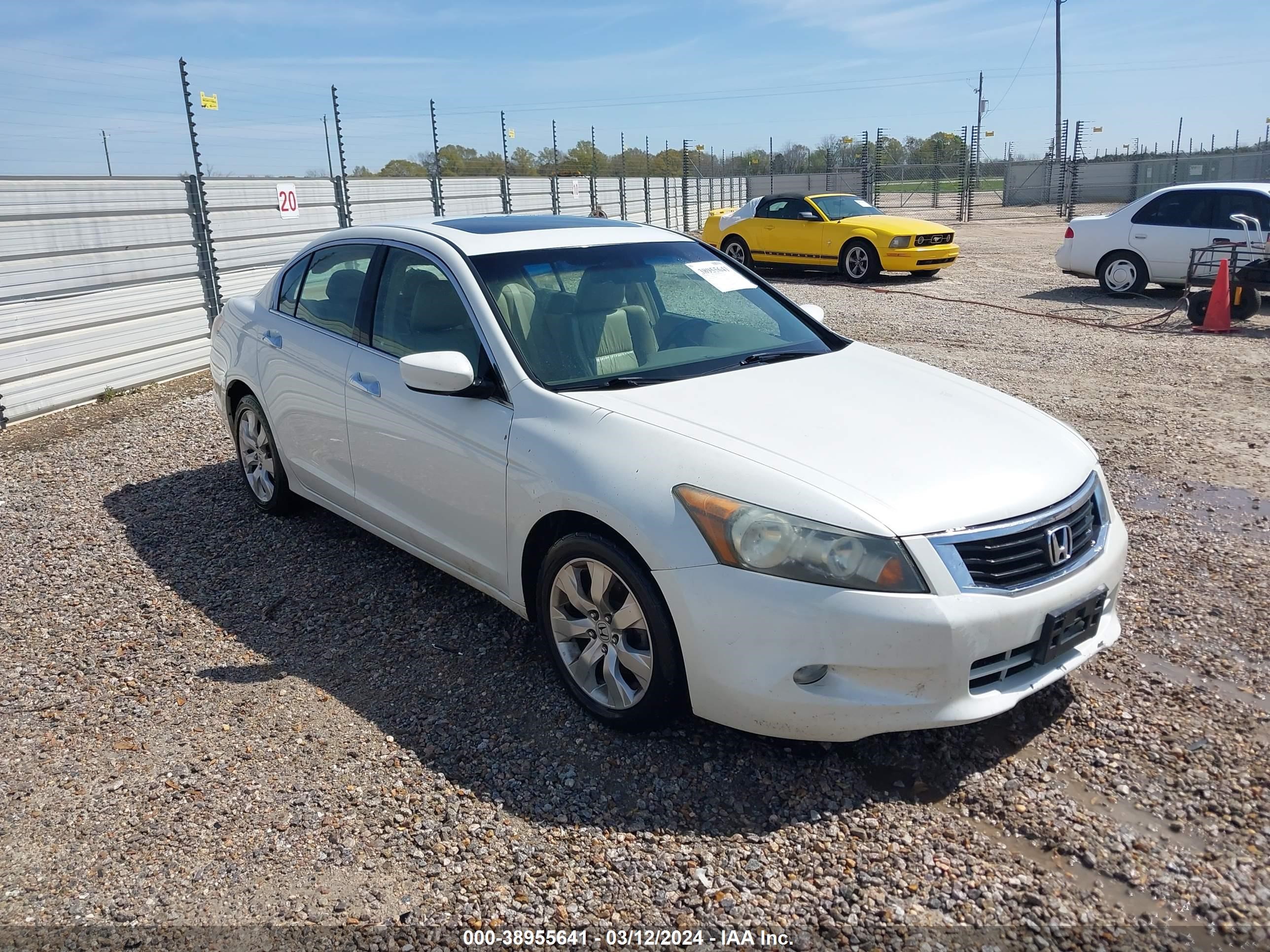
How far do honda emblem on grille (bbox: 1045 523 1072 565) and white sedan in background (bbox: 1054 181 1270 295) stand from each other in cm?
1165

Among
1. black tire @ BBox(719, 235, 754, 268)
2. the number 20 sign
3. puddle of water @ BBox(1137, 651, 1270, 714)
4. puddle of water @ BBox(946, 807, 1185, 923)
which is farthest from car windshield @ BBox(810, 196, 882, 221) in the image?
puddle of water @ BBox(946, 807, 1185, 923)

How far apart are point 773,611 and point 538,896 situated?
1010 mm

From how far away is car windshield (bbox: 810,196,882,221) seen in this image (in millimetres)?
17469

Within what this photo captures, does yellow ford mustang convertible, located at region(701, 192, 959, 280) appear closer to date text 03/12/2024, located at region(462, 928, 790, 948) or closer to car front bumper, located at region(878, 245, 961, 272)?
car front bumper, located at region(878, 245, 961, 272)

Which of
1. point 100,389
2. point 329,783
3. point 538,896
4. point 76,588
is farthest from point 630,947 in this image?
point 100,389

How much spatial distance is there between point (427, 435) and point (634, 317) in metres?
0.98

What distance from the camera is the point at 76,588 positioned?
16.1ft

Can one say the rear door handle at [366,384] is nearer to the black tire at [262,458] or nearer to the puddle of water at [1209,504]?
the black tire at [262,458]

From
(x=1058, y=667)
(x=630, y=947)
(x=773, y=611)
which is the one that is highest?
(x=773, y=611)


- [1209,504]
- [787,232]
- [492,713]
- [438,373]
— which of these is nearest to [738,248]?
[787,232]

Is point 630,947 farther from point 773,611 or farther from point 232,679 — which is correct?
point 232,679

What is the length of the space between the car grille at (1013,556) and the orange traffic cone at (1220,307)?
9691 millimetres

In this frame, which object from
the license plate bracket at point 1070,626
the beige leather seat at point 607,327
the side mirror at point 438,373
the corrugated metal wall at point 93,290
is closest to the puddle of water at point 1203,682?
the license plate bracket at point 1070,626

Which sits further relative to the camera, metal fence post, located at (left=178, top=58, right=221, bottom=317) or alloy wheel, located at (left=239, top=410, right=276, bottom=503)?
metal fence post, located at (left=178, top=58, right=221, bottom=317)
